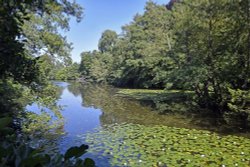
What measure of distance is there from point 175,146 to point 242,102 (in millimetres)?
5223

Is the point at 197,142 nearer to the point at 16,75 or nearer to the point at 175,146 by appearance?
the point at 175,146

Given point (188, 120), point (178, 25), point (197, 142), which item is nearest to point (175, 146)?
point (197, 142)

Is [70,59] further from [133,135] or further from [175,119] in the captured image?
[175,119]

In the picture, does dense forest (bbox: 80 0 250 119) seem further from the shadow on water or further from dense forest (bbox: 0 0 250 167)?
the shadow on water

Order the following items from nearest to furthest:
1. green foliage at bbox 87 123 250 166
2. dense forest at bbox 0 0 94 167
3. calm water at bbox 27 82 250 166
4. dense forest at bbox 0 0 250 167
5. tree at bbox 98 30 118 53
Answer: dense forest at bbox 0 0 94 167, dense forest at bbox 0 0 250 167, green foliage at bbox 87 123 250 166, calm water at bbox 27 82 250 166, tree at bbox 98 30 118 53

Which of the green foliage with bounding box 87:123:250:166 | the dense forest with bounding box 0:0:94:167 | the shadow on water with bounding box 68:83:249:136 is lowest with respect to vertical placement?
the green foliage with bounding box 87:123:250:166

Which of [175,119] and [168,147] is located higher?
[175,119]

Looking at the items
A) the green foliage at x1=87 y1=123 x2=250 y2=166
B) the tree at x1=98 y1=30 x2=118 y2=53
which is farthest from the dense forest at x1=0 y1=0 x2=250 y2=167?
the tree at x1=98 y1=30 x2=118 y2=53

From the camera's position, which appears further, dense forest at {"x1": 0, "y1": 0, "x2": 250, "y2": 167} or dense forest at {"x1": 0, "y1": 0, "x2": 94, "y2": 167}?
dense forest at {"x1": 0, "y1": 0, "x2": 250, "y2": 167}

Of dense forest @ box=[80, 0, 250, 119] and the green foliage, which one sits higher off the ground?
dense forest @ box=[80, 0, 250, 119]

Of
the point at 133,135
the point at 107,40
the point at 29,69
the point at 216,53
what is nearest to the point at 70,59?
the point at 133,135

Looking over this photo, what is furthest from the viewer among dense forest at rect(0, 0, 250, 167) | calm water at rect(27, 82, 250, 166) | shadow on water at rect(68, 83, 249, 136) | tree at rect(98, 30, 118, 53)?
tree at rect(98, 30, 118, 53)

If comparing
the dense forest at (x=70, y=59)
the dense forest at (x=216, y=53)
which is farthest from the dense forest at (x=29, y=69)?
the dense forest at (x=216, y=53)

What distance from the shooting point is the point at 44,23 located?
1209cm
